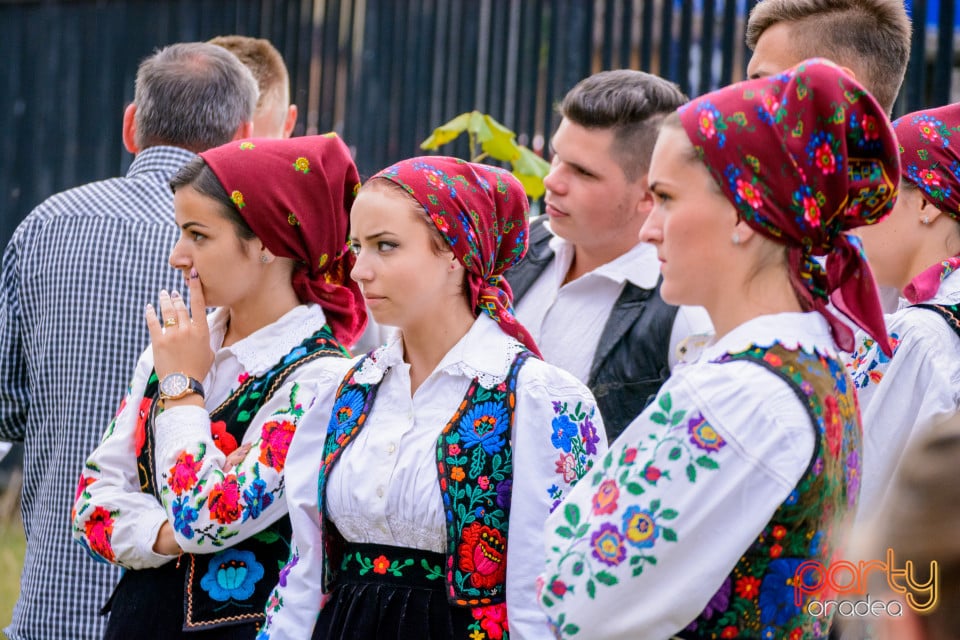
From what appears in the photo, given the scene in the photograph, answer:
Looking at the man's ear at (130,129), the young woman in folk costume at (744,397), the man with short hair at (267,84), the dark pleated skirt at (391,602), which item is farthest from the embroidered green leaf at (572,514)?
the man with short hair at (267,84)

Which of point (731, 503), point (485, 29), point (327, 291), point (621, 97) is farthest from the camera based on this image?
point (485, 29)

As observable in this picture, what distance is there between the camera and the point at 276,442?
9.22 ft

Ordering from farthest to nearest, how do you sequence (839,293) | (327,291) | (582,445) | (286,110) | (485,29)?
(485,29), (286,110), (327,291), (582,445), (839,293)

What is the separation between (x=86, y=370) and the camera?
3645 millimetres

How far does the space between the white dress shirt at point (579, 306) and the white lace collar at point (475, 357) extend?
67 centimetres

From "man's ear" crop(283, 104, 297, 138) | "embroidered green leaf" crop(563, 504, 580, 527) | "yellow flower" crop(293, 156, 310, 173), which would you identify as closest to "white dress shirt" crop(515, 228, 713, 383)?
"yellow flower" crop(293, 156, 310, 173)

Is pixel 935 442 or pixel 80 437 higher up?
pixel 935 442

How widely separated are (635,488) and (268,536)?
1.22m

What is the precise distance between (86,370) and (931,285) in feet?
7.35

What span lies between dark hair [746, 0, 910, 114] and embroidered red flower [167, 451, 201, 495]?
5.60 ft

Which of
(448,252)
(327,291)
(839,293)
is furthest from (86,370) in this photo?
(839,293)

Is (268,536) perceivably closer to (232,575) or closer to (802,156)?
(232,575)

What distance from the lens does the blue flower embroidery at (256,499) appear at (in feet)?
9.02

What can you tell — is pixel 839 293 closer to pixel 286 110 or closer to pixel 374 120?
pixel 286 110
